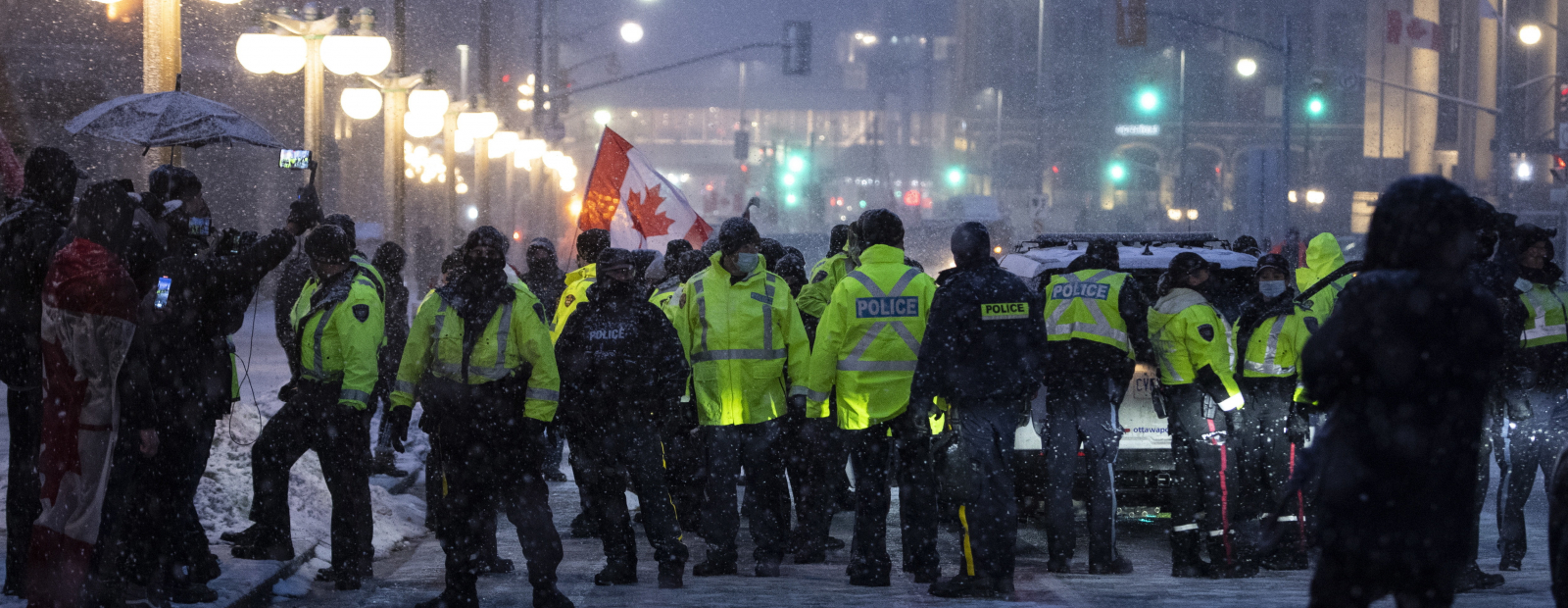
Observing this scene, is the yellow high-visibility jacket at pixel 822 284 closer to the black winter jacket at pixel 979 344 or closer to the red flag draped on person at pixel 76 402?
the black winter jacket at pixel 979 344

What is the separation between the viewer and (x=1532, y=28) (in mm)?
43031

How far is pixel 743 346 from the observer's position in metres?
7.71

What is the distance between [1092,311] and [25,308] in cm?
514

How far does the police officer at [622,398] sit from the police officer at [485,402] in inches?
26.4

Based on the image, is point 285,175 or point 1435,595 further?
point 285,175

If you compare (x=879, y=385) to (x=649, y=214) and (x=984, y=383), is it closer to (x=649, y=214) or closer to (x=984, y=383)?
(x=984, y=383)

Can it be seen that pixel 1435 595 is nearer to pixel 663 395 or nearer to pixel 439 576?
pixel 663 395

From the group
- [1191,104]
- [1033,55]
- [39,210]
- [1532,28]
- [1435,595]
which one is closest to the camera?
[1435,595]

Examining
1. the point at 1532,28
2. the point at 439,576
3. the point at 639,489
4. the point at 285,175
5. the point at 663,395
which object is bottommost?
the point at 439,576

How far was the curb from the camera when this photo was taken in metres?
6.75

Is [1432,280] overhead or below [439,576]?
overhead

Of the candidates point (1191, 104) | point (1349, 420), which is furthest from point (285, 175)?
point (1191, 104)

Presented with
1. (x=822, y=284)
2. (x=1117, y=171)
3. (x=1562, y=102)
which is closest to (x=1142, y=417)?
(x=822, y=284)

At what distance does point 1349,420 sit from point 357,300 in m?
4.80
